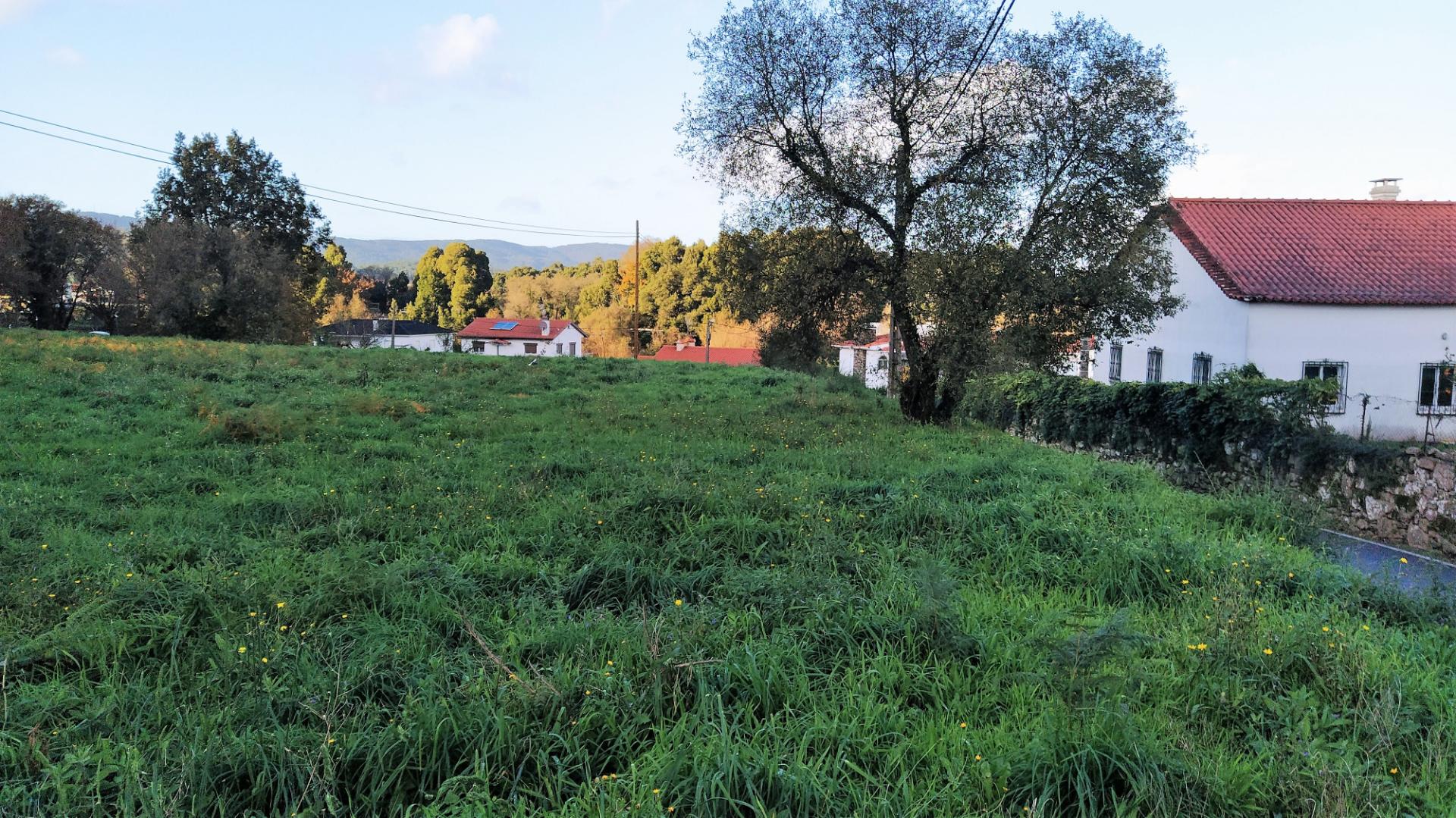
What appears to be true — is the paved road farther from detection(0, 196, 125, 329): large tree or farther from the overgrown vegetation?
detection(0, 196, 125, 329): large tree

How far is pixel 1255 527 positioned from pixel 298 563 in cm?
879

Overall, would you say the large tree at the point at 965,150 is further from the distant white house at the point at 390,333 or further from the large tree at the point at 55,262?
the distant white house at the point at 390,333

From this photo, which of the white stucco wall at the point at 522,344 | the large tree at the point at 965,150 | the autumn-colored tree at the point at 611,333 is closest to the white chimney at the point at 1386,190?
the large tree at the point at 965,150

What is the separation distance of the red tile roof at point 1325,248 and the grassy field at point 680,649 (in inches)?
597

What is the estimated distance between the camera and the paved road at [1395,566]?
19.7ft

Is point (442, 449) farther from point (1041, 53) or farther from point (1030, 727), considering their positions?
point (1041, 53)

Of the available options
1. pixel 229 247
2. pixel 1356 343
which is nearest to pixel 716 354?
pixel 229 247

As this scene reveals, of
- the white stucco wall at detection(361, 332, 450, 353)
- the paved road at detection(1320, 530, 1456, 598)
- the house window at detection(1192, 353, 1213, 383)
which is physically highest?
the white stucco wall at detection(361, 332, 450, 353)

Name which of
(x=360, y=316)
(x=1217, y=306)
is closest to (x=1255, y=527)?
(x=1217, y=306)

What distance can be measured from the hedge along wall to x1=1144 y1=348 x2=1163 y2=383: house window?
27.7 feet

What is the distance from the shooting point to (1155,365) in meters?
24.7

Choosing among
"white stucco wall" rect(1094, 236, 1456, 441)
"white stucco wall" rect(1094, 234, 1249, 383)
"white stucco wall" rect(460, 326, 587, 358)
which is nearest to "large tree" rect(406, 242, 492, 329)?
"white stucco wall" rect(460, 326, 587, 358)

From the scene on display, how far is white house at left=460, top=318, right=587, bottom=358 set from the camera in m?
62.4

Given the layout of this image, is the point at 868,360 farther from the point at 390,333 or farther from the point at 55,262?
→ the point at 55,262
